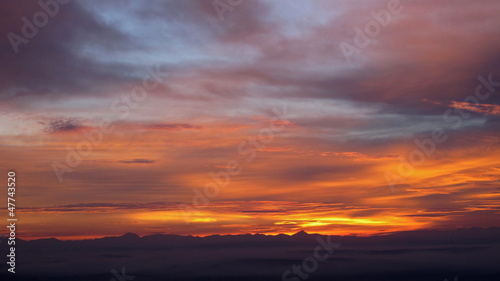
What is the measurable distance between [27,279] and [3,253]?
4827 centimetres

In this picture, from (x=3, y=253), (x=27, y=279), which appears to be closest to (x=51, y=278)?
(x=27, y=279)

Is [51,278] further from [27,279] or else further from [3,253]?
[3,253]

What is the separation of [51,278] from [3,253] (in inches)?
2018

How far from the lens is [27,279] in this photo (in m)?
195

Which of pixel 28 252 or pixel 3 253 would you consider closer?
pixel 3 253

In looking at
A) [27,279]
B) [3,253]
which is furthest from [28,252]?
[3,253]

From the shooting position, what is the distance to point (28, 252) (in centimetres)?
19638

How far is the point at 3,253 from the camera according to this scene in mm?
152875

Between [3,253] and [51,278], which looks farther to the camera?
[51,278]

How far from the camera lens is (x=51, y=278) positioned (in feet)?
654

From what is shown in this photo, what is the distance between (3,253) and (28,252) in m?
46.2

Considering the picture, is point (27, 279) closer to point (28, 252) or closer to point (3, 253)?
point (28, 252)

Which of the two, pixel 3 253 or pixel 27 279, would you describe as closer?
pixel 3 253
